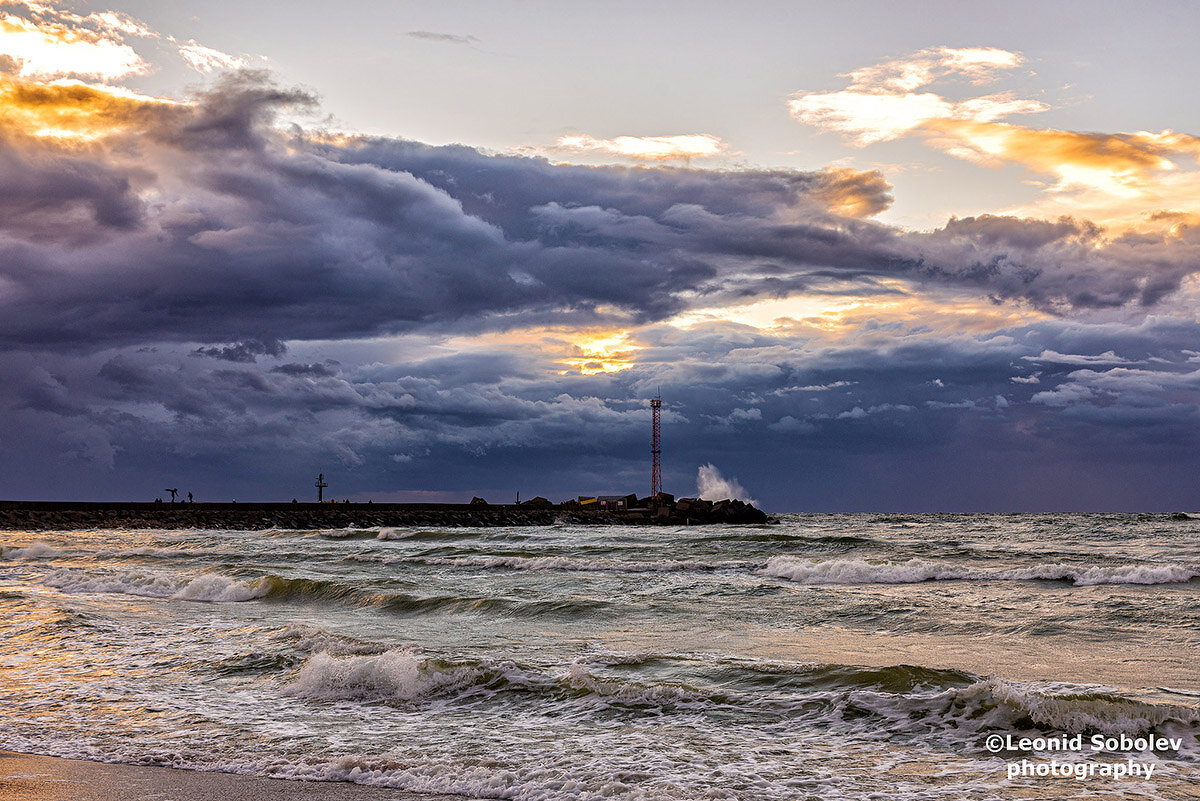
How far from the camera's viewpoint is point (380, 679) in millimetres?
11219

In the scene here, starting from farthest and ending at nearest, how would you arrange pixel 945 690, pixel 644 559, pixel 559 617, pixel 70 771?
pixel 644 559 < pixel 559 617 < pixel 945 690 < pixel 70 771

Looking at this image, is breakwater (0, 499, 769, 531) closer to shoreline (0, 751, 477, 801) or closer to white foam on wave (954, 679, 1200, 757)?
shoreline (0, 751, 477, 801)

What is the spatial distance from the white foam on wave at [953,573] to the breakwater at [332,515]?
5383 centimetres

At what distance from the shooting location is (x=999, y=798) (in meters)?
6.84

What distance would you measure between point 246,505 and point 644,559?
193 feet

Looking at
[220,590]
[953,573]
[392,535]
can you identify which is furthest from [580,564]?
[392,535]

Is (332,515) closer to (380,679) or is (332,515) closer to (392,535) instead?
(392,535)

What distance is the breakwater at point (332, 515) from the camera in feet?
209

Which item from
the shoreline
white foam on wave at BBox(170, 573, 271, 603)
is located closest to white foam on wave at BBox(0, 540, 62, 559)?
white foam on wave at BBox(170, 573, 271, 603)

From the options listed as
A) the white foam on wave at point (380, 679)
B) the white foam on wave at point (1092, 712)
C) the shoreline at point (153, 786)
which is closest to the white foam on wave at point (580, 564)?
the white foam on wave at point (380, 679)

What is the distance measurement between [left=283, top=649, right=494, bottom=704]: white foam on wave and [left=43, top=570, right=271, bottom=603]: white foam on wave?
37.9 feet

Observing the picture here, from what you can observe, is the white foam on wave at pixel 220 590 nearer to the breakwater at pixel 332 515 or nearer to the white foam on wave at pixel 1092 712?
the white foam on wave at pixel 1092 712

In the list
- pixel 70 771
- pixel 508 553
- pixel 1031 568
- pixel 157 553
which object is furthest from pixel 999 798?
pixel 157 553

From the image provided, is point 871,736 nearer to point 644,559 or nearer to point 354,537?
point 644,559
